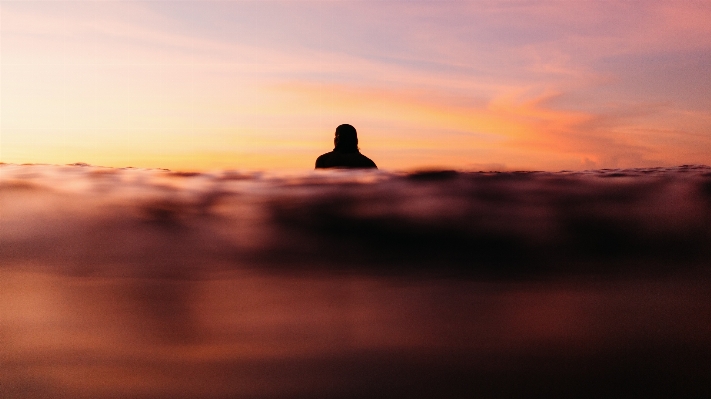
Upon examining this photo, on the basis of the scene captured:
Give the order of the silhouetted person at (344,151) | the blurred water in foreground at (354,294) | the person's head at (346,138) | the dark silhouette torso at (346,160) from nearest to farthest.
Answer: the blurred water in foreground at (354,294) < the dark silhouette torso at (346,160) < the silhouetted person at (344,151) < the person's head at (346,138)

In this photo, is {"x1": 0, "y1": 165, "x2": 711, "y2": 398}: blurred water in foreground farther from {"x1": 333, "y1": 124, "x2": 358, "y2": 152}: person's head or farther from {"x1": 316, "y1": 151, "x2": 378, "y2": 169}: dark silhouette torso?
{"x1": 333, "y1": 124, "x2": 358, "y2": 152}: person's head

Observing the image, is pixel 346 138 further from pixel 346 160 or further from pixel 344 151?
pixel 346 160

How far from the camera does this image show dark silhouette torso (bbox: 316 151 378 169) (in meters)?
5.69

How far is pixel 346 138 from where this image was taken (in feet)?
19.9

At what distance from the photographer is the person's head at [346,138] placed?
604 cm

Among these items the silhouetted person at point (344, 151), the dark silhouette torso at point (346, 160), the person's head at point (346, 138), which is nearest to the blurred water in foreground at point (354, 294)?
the dark silhouette torso at point (346, 160)

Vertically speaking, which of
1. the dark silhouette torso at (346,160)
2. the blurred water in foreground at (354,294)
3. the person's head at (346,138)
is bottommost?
the blurred water in foreground at (354,294)

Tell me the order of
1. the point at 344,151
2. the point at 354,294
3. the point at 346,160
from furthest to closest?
the point at 344,151 → the point at 346,160 → the point at 354,294

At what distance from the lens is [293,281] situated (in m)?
0.93

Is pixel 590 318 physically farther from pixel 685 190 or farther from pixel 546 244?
pixel 685 190

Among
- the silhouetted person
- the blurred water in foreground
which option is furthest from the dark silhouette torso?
the blurred water in foreground

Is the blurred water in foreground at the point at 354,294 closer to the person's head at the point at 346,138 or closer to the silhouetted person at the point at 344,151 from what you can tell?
the silhouetted person at the point at 344,151

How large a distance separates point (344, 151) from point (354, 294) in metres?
5.15

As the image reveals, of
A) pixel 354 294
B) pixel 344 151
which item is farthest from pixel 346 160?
pixel 354 294
